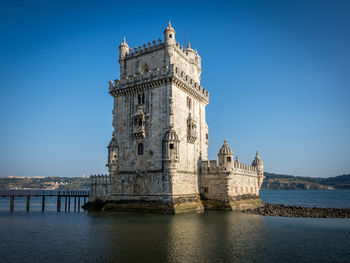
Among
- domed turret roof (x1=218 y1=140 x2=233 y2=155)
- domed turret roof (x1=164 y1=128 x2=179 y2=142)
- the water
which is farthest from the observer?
the water

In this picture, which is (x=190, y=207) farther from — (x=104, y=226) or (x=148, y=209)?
(x=104, y=226)

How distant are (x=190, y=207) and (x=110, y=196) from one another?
10.2 m

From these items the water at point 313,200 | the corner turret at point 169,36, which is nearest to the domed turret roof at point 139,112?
the corner turret at point 169,36

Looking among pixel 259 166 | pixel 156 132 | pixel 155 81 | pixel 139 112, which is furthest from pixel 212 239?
pixel 259 166

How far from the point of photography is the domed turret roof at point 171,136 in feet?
107

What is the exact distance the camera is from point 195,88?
128ft

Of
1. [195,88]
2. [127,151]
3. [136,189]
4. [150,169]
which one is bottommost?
[136,189]

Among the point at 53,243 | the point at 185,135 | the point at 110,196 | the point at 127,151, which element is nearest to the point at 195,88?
the point at 185,135

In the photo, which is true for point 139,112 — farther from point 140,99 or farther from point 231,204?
point 231,204

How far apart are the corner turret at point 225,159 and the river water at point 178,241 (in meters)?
8.89

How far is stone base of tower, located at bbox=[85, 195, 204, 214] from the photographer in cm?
3177

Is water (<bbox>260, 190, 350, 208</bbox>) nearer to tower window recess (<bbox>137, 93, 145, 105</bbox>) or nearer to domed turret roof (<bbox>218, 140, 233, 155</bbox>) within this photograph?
domed turret roof (<bbox>218, 140, 233, 155</bbox>)

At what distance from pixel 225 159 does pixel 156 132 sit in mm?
9080

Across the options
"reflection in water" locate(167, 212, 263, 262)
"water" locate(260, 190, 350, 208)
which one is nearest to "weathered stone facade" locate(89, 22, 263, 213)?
"reflection in water" locate(167, 212, 263, 262)
